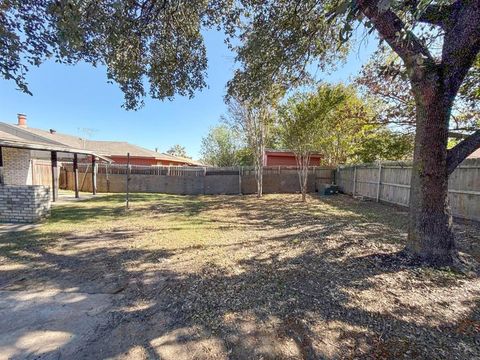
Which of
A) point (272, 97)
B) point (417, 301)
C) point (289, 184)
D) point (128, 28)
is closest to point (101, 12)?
point (128, 28)

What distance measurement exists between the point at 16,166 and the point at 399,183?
16.6 m

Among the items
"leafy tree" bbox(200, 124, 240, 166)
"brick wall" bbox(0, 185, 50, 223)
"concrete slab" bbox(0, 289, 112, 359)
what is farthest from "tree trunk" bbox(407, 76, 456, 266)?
"leafy tree" bbox(200, 124, 240, 166)

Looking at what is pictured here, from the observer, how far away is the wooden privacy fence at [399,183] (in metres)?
6.26

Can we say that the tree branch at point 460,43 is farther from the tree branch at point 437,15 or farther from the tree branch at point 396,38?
the tree branch at point 396,38

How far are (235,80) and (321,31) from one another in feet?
7.11

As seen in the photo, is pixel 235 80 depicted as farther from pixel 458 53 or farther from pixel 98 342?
pixel 98 342

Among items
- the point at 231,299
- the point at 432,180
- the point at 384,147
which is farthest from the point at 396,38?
the point at 384,147

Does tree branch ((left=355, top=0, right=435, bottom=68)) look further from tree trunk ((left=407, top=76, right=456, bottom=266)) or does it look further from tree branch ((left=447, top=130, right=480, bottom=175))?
tree branch ((left=447, top=130, right=480, bottom=175))

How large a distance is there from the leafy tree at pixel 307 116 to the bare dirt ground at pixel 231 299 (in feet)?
19.4

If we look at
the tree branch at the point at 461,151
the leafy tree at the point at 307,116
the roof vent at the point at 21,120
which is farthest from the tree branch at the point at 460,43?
the roof vent at the point at 21,120

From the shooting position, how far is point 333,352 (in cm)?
189

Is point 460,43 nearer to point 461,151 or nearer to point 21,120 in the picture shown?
point 461,151

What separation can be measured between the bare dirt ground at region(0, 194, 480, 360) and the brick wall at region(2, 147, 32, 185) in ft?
28.0

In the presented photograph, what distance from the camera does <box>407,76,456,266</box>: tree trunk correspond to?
3.20 m
